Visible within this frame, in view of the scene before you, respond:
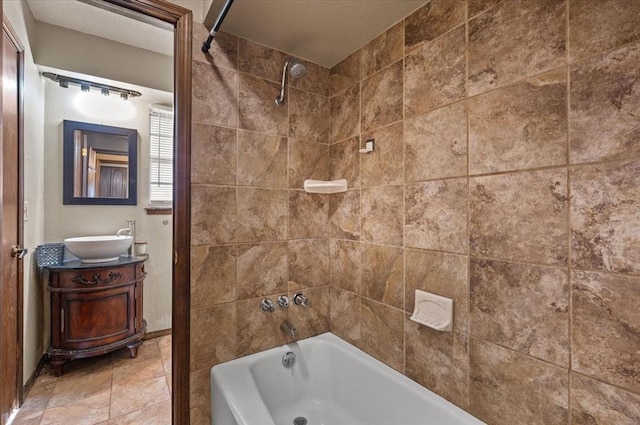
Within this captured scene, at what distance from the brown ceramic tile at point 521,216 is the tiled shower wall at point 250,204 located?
3.05ft

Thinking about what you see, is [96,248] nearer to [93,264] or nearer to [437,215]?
[93,264]

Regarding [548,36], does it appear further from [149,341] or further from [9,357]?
[149,341]

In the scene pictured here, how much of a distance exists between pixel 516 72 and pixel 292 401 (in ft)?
5.98

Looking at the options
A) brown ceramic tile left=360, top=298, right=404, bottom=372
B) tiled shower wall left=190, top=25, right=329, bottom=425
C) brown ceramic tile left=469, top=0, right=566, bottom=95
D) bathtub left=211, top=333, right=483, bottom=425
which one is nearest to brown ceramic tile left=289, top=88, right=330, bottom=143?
tiled shower wall left=190, top=25, right=329, bottom=425

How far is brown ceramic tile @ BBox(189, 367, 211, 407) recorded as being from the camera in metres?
1.35

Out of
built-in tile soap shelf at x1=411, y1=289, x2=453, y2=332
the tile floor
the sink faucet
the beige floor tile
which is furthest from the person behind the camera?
the sink faucet

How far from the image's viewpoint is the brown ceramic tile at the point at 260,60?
1482mm

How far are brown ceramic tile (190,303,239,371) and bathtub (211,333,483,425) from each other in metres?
0.05

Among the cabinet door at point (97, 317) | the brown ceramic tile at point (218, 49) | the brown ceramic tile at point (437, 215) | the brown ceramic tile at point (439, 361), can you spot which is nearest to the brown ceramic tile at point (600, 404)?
the brown ceramic tile at point (439, 361)

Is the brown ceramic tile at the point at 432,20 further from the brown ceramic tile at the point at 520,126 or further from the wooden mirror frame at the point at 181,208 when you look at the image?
the wooden mirror frame at the point at 181,208

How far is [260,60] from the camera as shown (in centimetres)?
154

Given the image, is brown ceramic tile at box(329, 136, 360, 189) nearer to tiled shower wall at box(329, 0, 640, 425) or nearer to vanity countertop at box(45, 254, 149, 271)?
tiled shower wall at box(329, 0, 640, 425)

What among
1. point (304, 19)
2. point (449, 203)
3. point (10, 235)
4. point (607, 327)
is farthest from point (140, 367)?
point (607, 327)

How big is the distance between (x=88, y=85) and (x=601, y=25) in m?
3.15
